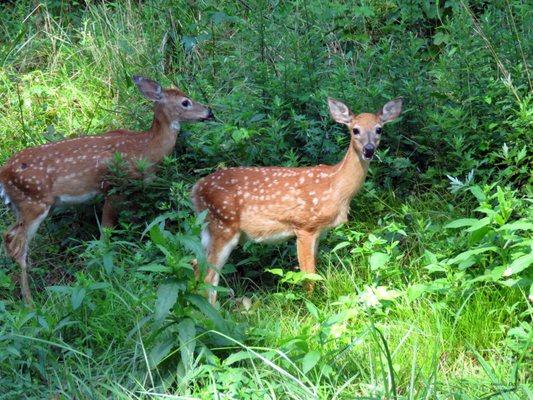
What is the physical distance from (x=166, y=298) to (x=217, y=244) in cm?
190

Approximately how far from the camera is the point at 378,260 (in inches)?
225

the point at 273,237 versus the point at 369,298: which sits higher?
the point at 369,298

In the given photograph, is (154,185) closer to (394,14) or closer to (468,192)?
(468,192)

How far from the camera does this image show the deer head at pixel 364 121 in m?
6.54

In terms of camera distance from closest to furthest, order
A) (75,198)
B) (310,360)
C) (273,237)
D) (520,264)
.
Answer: (310,360) < (520,264) < (273,237) < (75,198)

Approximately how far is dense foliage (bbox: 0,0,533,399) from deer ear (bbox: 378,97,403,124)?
0.24 metres

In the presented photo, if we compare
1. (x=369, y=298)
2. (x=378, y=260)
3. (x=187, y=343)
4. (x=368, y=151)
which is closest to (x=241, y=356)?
(x=187, y=343)

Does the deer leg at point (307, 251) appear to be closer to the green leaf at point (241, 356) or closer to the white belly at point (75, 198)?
the green leaf at point (241, 356)

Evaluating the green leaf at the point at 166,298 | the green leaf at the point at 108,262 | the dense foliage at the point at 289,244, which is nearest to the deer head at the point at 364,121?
the dense foliage at the point at 289,244

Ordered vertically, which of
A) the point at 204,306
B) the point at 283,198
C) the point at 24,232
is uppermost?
the point at 204,306

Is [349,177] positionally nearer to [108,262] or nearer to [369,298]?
[369,298]

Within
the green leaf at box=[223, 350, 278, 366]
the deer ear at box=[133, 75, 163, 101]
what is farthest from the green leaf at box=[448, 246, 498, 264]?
the deer ear at box=[133, 75, 163, 101]

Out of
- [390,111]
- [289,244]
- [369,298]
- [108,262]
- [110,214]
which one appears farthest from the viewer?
[110,214]

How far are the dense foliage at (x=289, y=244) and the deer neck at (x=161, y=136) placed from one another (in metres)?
0.13
